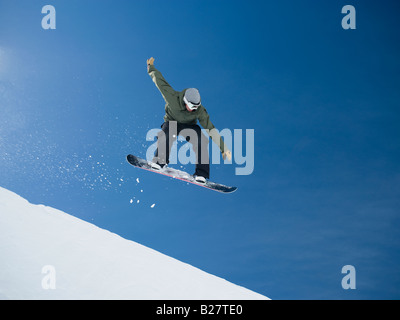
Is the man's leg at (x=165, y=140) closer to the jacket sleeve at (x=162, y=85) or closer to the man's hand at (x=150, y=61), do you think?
the jacket sleeve at (x=162, y=85)

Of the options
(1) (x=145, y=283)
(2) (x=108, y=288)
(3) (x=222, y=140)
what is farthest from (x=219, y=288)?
(3) (x=222, y=140)

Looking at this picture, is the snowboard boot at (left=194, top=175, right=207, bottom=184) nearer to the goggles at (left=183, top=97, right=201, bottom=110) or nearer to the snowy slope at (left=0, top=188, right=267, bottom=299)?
the goggles at (left=183, top=97, right=201, bottom=110)

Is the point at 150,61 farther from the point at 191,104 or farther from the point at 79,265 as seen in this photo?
the point at 79,265

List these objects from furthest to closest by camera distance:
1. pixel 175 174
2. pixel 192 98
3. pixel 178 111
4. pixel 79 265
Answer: pixel 79 265
pixel 175 174
pixel 178 111
pixel 192 98

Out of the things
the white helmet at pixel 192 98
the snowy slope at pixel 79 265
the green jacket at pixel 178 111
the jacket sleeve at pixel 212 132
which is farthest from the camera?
the snowy slope at pixel 79 265

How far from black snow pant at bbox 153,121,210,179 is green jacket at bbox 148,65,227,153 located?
0.09 metres

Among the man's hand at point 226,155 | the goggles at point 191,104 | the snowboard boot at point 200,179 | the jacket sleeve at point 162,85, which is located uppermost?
the jacket sleeve at point 162,85

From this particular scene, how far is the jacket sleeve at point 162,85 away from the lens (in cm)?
587

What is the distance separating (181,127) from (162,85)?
646mm

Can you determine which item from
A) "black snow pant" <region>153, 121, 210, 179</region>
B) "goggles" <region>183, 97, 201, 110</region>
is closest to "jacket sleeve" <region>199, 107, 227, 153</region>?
"black snow pant" <region>153, 121, 210, 179</region>

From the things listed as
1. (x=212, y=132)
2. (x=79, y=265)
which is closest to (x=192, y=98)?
(x=212, y=132)

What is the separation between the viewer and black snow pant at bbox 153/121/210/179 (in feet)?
19.3

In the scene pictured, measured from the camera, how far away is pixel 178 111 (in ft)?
19.1

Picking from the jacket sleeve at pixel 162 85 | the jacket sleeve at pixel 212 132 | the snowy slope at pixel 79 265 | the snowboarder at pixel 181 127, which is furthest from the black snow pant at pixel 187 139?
the snowy slope at pixel 79 265
